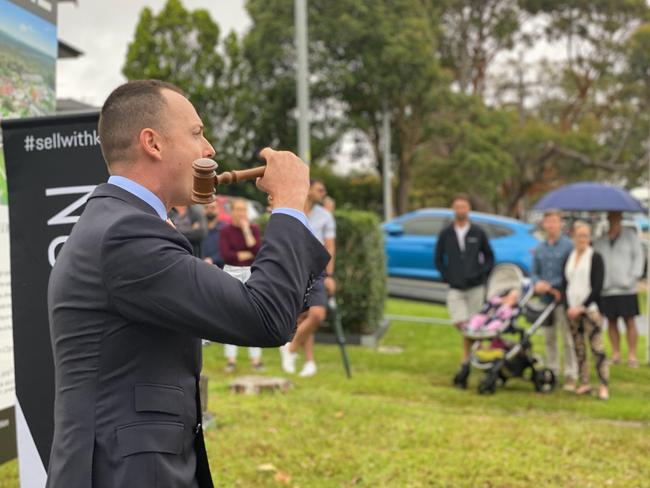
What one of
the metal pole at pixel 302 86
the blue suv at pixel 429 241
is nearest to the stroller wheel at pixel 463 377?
the metal pole at pixel 302 86

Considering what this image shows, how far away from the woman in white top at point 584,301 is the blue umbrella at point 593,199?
5.15 feet

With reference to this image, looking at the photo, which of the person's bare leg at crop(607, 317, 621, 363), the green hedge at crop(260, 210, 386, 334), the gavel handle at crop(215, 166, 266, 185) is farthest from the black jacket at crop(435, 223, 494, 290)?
the gavel handle at crop(215, 166, 266, 185)

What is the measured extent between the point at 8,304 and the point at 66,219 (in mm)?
676

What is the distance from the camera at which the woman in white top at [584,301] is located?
27.7 ft

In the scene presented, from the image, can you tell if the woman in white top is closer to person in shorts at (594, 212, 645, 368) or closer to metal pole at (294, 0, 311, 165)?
person in shorts at (594, 212, 645, 368)

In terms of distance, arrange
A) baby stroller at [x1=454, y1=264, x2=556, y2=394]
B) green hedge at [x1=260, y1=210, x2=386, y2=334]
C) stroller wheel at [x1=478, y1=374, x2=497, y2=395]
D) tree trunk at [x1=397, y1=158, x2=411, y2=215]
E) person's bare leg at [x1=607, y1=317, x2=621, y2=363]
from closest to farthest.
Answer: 1. stroller wheel at [x1=478, y1=374, x2=497, y2=395]
2. baby stroller at [x1=454, y1=264, x2=556, y2=394]
3. person's bare leg at [x1=607, y1=317, x2=621, y2=363]
4. green hedge at [x1=260, y1=210, x2=386, y2=334]
5. tree trunk at [x1=397, y1=158, x2=411, y2=215]

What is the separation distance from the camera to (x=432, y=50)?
29.4 m

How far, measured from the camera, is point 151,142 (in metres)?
1.99

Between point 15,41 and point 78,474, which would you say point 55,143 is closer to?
point 15,41

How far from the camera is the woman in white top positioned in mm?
8453

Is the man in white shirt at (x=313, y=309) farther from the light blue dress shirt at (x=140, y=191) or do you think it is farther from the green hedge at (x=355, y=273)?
the light blue dress shirt at (x=140, y=191)

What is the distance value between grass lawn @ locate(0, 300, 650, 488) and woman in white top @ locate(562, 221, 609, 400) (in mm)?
359

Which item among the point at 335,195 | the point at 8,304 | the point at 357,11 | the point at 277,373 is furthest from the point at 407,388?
the point at 335,195

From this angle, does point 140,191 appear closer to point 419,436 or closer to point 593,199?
point 419,436
